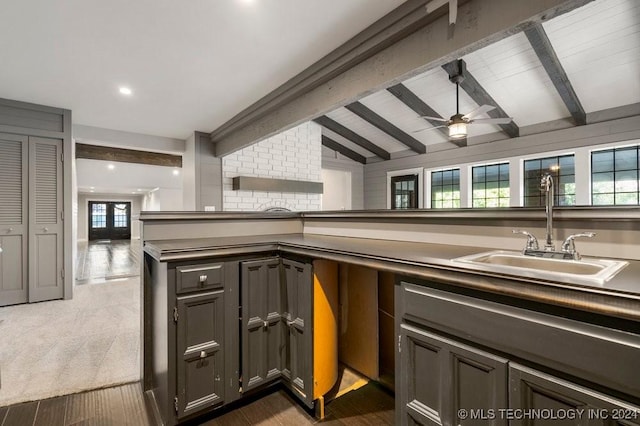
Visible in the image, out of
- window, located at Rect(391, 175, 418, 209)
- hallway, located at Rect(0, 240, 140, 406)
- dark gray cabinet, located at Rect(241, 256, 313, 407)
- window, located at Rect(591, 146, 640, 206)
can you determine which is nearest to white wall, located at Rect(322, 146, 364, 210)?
window, located at Rect(391, 175, 418, 209)

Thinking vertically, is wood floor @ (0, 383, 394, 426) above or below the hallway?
below

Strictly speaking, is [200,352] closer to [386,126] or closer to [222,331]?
[222,331]

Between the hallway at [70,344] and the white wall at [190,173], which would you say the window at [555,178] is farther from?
the hallway at [70,344]

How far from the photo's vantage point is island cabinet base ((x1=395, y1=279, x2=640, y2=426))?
2.66 ft

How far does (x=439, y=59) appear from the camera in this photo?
6.72 ft

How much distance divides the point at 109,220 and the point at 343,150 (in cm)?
1399

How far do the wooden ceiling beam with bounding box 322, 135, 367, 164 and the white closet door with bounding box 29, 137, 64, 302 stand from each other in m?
5.16

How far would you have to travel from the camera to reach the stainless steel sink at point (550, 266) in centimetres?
93

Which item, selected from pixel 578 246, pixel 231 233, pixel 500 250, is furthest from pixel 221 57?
pixel 578 246

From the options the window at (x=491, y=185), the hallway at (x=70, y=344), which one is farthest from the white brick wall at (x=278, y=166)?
the window at (x=491, y=185)

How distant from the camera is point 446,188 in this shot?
6.88 metres

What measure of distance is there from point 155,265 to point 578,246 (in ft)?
7.41

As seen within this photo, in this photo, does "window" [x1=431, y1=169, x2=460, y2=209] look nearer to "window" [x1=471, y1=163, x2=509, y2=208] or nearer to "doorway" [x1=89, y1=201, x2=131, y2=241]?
"window" [x1=471, y1=163, x2=509, y2=208]

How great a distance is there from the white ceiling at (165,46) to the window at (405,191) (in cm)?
474
